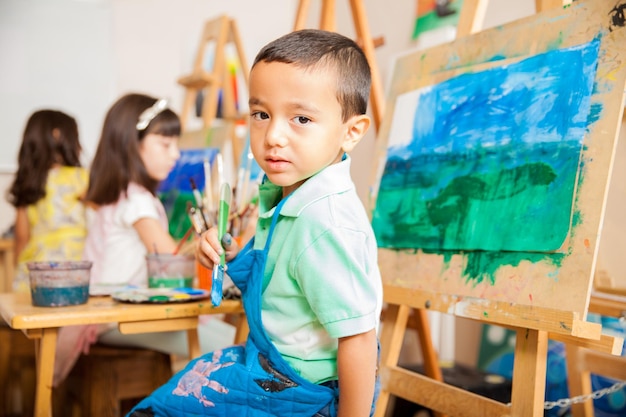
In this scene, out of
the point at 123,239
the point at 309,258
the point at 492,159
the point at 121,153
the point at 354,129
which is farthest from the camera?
the point at 121,153

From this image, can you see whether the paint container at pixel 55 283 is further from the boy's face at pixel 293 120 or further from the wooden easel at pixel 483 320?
the wooden easel at pixel 483 320

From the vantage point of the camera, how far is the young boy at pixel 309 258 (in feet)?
2.90

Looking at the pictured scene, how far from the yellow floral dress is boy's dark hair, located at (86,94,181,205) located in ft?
1.77

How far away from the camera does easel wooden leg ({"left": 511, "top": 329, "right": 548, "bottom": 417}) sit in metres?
1.06

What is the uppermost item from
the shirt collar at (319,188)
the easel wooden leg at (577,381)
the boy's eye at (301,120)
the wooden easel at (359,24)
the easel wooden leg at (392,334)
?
the wooden easel at (359,24)

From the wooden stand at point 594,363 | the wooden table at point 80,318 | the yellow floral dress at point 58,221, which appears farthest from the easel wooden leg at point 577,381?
the yellow floral dress at point 58,221

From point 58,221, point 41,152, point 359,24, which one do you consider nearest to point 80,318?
point 359,24

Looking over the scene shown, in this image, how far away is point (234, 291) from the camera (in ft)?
4.38

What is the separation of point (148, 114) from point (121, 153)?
0.52 ft

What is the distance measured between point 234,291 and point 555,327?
26.9 inches

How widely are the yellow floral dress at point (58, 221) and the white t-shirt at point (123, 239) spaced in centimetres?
60

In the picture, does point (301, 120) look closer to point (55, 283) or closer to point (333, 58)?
point (333, 58)

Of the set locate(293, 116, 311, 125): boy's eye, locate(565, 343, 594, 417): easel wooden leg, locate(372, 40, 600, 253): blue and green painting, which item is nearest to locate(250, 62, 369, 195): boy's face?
locate(293, 116, 311, 125): boy's eye

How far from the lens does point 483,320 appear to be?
3.76 feet
